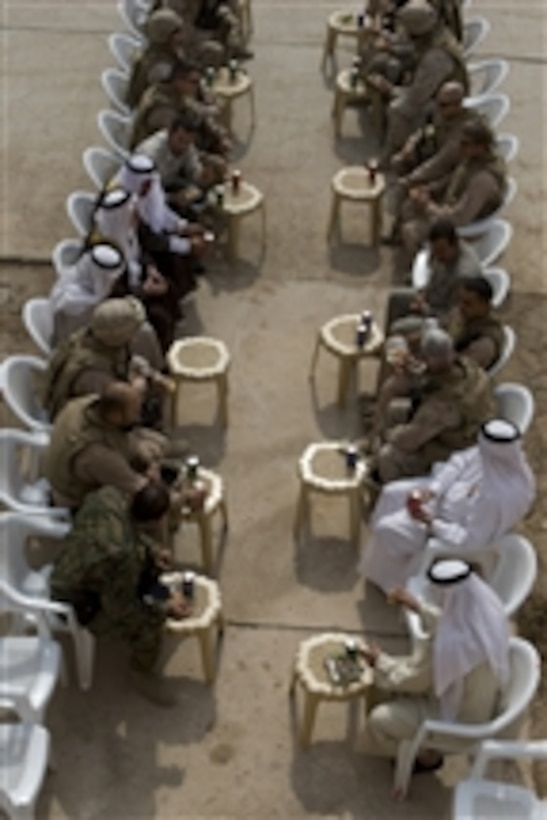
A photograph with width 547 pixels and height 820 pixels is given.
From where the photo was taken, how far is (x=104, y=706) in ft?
17.7

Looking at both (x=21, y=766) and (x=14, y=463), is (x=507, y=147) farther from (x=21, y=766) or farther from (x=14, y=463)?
(x=21, y=766)

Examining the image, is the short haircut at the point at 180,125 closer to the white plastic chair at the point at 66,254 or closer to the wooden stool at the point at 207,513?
the white plastic chair at the point at 66,254

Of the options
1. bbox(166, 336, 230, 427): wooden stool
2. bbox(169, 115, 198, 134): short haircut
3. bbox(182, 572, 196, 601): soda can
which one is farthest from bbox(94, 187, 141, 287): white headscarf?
bbox(182, 572, 196, 601): soda can

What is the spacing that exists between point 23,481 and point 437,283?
113 inches

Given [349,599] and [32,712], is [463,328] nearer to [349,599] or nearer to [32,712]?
[349,599]

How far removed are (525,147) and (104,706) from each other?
22.5ft

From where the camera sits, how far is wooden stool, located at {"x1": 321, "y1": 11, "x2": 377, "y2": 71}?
1020 centimetres

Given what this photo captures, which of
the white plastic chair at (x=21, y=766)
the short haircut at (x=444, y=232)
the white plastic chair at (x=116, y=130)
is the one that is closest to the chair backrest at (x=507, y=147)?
the short haircut at (x=444, y=232)

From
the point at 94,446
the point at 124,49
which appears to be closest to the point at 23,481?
the point at 94,446

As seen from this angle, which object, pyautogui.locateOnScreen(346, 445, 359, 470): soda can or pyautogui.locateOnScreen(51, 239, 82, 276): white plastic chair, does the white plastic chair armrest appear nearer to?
pyautogui.locateOnScreen(346, 445, 359, 470): soda can

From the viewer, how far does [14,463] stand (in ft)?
18.7

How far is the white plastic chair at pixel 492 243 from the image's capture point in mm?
6992

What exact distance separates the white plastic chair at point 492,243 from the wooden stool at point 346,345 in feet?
2.92

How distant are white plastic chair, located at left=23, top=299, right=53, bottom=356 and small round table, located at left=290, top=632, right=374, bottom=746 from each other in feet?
8.00
